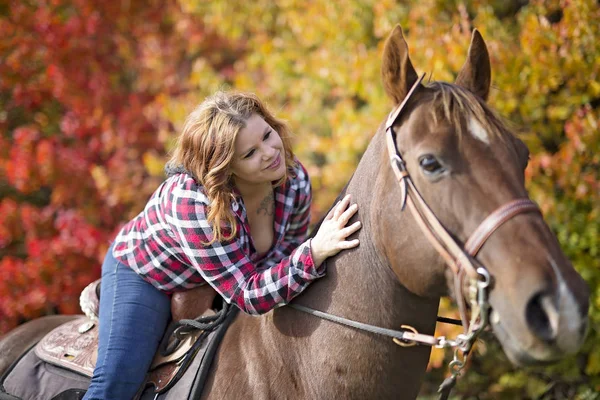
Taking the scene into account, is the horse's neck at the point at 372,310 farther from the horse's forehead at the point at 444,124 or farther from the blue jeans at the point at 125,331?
the blue jeans at the point at 125,331

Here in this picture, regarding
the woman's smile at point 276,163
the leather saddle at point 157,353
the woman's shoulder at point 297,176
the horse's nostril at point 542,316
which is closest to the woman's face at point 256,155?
the woman's smile at point 276,163

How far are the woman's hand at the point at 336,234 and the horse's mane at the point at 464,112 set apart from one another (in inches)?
20.3

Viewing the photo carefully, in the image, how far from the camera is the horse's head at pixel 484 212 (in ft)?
5.34

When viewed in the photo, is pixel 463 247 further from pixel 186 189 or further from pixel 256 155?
pixel 186 189

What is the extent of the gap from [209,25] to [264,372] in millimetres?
5992

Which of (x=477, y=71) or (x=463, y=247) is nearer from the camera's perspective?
(x=463, y=247)

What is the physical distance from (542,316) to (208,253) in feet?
4.19

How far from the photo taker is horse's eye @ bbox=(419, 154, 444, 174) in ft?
6.14

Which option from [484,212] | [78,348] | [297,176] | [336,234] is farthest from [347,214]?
[78,348]

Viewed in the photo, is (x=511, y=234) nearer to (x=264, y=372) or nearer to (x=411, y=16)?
(x=264, y=372)

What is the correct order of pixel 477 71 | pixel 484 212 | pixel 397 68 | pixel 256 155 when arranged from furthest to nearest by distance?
pixel 256 155 → pixel 477 71 → pixel 397 68 → pixel 484 212

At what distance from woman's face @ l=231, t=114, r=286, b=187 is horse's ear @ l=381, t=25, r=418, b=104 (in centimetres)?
66

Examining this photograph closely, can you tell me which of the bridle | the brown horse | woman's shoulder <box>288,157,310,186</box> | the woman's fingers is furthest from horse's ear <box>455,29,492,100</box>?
woman's shoulder <box>288,157,310,186</box>

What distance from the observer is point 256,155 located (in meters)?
2.52
